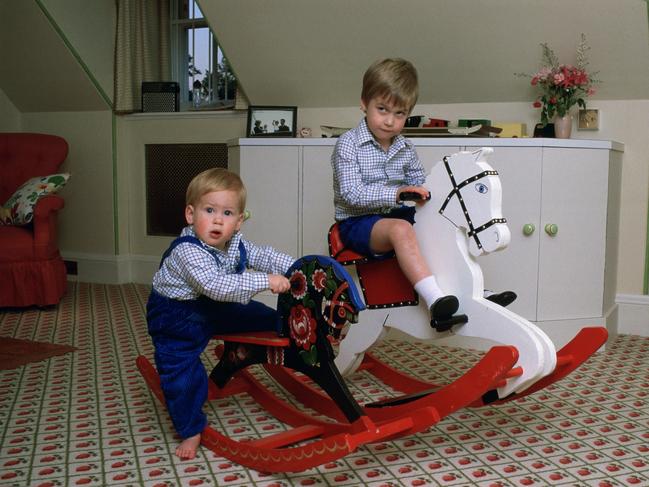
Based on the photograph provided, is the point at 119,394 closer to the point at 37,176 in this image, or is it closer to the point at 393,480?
the point at 393,480

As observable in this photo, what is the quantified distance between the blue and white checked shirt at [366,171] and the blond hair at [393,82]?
6.2 inches

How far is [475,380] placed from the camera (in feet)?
5.70

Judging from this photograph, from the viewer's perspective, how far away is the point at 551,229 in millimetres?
2861

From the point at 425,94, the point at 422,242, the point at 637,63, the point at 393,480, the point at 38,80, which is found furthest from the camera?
the point at 38,80

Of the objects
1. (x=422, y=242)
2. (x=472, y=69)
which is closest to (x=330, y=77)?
(x=472, y=69)

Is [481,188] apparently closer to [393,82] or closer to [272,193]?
[393,82]

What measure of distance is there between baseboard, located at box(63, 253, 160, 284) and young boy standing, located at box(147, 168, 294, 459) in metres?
2.52

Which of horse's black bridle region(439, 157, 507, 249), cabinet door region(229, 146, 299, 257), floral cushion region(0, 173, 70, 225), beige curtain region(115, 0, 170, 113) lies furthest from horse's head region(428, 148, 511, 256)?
beige curtain region(115, 0, 170, 113)

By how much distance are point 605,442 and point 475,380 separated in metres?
0.53

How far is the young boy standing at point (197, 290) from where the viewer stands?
1783 millimetres

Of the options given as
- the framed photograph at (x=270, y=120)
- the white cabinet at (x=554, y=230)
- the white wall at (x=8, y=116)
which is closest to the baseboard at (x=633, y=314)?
the white cabinet at (x=554, y=230)

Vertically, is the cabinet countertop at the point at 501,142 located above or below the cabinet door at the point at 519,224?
above

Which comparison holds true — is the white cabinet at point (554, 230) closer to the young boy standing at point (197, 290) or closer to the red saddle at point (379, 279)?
the red saddle at point (379, 279)

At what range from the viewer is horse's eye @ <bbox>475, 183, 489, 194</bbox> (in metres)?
1.84
